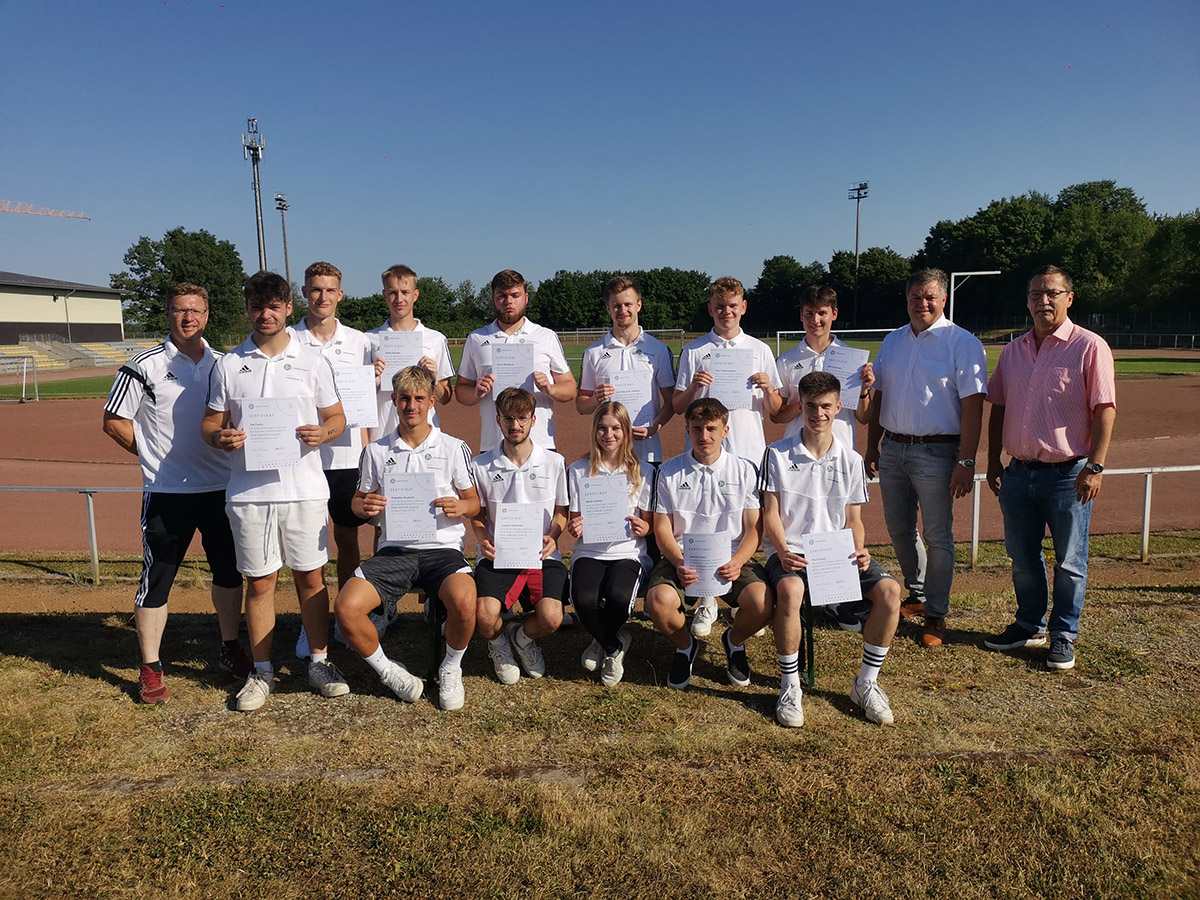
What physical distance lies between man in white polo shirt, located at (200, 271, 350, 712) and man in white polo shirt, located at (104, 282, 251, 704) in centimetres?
33

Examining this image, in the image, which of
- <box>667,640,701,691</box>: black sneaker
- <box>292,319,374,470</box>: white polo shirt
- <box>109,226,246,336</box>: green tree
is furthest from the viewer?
<box>109,226,246,336</box>: green tree

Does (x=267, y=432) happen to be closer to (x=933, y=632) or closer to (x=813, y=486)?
(x=813, y=486)

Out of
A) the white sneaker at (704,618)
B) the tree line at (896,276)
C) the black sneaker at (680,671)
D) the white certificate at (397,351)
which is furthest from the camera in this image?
the tree line at (896,276)

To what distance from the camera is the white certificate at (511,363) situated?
5102 millimetres

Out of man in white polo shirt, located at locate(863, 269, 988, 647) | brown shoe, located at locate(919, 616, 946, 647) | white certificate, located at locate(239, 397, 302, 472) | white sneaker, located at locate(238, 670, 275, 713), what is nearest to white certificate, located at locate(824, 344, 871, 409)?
man in white polo shirt, located at locate(863, 269, 988, 647)

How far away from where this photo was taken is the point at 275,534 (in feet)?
14.1

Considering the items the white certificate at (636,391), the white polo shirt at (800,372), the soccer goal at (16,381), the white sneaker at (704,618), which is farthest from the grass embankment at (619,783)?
the soccer goal at (16,381)

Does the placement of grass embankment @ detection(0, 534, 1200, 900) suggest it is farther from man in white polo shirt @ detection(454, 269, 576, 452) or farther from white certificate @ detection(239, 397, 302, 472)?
man in white polo shirt @ detection(454, 269, 576, 452)

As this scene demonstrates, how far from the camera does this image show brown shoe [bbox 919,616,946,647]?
513cm

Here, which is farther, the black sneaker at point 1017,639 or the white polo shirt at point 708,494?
the black sneaker at point 1017,639

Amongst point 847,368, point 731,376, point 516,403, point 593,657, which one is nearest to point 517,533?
point 516,403

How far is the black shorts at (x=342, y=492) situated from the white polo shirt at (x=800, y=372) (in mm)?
2827

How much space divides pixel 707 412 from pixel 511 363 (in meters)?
1.41

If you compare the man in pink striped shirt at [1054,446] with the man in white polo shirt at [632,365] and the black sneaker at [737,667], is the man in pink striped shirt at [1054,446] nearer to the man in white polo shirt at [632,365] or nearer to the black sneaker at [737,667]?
the black sneaker at [737,667]
